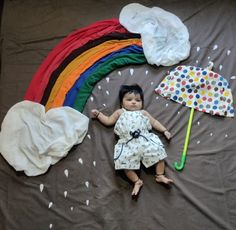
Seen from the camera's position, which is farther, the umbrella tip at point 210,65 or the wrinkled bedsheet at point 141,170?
the umbrella tip at point 210,65

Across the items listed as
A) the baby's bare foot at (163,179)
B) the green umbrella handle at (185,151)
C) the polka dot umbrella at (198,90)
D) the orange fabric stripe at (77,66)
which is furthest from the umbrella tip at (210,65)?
the baby's bare foot at (163,179)

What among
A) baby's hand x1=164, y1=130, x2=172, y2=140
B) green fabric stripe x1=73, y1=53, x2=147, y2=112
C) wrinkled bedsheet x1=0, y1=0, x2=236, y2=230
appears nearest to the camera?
wrinkled bedsheet x1=0, y1=0, x2=236, y2=230

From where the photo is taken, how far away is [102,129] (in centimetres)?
157

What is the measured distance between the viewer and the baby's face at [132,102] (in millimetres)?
1557

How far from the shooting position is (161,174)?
4.67 feet

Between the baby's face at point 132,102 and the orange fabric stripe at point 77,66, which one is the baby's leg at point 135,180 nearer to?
the baby's face at point 132,102

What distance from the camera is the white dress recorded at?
1.42 meters

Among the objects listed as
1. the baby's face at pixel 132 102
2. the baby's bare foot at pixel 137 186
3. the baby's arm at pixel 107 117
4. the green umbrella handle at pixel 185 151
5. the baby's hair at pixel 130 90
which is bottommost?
A: the baby's bare foot at pixel 137 186

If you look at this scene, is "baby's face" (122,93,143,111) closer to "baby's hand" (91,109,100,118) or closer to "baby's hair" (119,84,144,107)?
"baby's hair" (119,84,144,107)

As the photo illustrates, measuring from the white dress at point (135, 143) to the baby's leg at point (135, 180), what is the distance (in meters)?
0.02

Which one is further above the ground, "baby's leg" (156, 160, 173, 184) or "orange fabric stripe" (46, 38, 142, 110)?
"orange fabric stripe" (46, 38, 142, 110)

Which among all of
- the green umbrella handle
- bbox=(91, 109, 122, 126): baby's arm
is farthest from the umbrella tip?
bbox=(91, 109, 122, 126): baby's arm

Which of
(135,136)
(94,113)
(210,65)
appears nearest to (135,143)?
(135,136)

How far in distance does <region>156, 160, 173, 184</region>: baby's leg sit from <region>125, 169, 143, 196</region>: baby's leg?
0.07m
